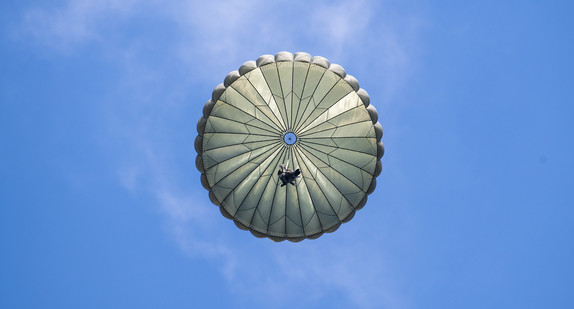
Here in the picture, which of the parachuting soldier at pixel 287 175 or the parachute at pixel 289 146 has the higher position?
the parachute at pixel 289 146

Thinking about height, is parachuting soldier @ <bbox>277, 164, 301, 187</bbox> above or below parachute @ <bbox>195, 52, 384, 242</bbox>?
below

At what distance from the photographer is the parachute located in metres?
40.5

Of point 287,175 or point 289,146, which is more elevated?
point 289,146

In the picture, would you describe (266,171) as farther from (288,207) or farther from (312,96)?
(312,96)

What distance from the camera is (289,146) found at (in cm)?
4181

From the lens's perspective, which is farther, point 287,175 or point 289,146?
point 289,146

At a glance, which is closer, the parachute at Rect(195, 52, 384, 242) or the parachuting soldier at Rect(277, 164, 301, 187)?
the parachuting soldier at Rect(277, 164, 301, 187)

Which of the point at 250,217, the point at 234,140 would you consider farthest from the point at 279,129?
the point at 250,217

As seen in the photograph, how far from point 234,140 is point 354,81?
775 cm

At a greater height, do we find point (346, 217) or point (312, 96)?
point (312, 96)

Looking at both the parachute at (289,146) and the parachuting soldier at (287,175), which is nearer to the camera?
the parachuting soldier at (287,175)

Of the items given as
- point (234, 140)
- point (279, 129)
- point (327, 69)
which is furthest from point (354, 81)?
point (234, 140)

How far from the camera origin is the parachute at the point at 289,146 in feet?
133

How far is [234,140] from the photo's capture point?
4119 centimetres
